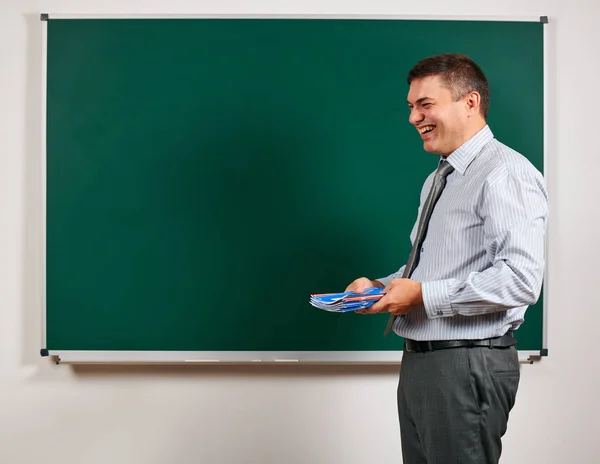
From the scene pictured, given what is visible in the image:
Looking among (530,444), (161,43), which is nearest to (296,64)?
(161,43)

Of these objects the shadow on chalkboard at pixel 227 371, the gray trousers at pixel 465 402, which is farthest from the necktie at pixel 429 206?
the shadow on chalkboard at pixel 227 371

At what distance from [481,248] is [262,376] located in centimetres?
138

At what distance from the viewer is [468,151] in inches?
60.3

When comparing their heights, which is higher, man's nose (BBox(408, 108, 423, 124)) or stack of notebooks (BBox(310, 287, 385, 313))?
man's nose (BBox(408, 108, 423, 124))

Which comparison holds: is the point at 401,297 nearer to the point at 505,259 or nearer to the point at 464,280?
the point at 464,280

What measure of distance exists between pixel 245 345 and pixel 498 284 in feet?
4.50

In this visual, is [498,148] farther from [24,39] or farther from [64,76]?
[24,39]

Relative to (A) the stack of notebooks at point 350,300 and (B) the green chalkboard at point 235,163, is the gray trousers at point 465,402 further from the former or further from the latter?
(B) the green chalkboard at point 235,163

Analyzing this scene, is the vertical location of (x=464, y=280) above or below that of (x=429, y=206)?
below

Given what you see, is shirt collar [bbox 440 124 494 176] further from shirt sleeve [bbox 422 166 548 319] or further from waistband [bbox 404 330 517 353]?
waistband [bbox 404 330 517 353]

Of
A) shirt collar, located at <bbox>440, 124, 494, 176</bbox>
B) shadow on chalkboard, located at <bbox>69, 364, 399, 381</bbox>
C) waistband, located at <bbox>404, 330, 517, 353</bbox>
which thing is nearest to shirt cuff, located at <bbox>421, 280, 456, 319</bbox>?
waistband, located at <bbox>404, 330, 517, 353</bbox>

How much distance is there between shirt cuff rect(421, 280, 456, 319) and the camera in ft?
4.53

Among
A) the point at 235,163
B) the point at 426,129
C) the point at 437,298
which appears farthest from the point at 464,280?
the point at 235,163

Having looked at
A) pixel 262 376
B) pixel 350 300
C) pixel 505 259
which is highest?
pixel 505 259
